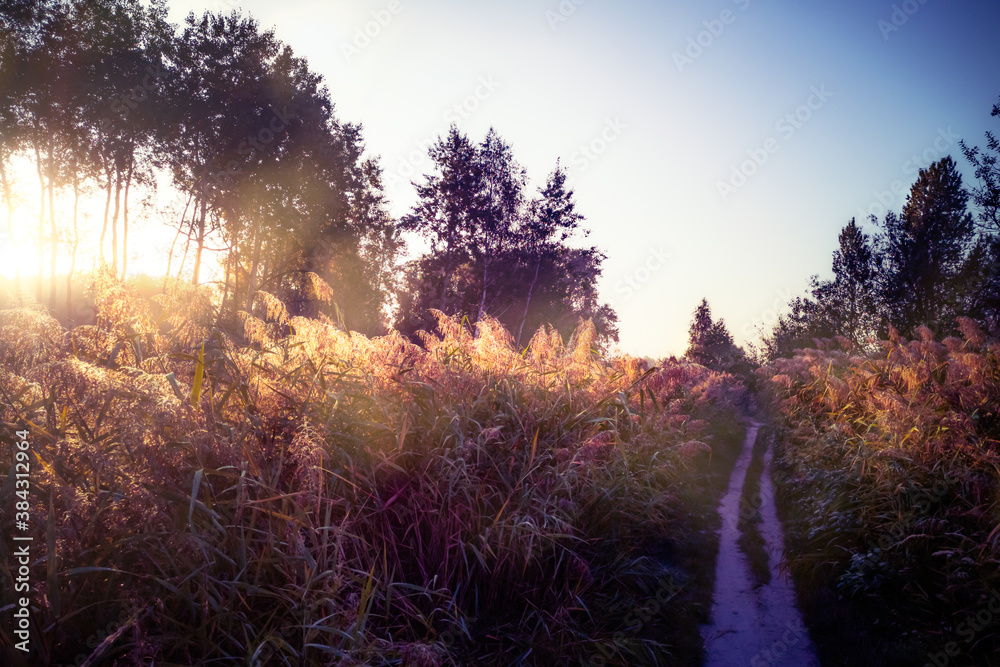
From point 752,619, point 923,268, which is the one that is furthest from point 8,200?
point 923,268

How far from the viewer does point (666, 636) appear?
4.20 m

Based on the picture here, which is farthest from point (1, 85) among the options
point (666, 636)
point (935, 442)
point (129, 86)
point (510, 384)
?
point (935, 442)

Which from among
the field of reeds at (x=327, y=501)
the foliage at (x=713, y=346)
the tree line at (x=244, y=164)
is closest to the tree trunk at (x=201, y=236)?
the tree line at (x=244, y=164)

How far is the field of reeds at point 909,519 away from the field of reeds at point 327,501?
1.22 m

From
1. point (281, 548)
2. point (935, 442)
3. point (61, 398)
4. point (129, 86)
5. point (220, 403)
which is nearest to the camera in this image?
point (61, 398)

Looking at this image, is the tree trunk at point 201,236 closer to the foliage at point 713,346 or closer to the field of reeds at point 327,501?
the field of reeds at point 327,501

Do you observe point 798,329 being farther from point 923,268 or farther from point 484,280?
point 484,280

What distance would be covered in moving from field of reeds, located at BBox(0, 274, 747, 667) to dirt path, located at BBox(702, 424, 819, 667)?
0.69 ft

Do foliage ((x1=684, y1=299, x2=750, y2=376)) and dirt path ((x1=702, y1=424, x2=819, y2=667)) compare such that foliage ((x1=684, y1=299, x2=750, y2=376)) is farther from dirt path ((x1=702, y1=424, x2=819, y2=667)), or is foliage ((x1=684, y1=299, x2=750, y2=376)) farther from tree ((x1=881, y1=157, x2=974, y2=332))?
dirt path ((x1=702, y1=424, x2=819, y2=667))

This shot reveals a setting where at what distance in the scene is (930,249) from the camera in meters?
22.6

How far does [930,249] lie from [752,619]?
83.0 ft

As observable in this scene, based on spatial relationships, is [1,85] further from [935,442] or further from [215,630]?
[935,442]

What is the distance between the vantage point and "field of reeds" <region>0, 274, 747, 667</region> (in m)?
2.78

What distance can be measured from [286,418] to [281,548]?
3.14 feet
